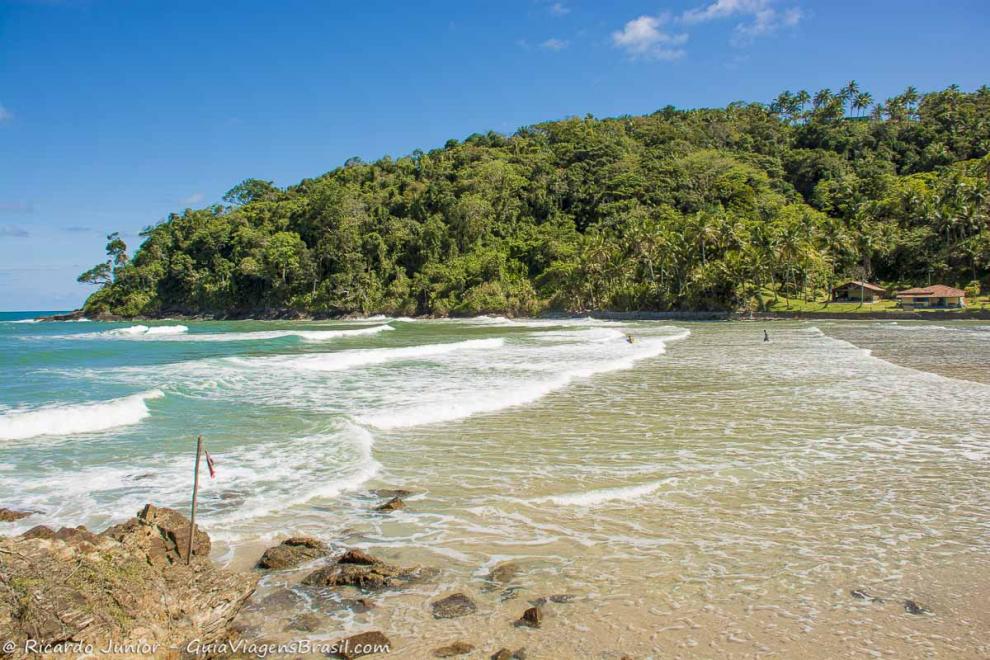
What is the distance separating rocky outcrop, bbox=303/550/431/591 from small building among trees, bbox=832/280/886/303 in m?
64.4

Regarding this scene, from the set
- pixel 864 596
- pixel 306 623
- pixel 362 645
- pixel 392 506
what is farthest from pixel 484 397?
Answer: pixel 362 645

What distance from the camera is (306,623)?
4.77 metres

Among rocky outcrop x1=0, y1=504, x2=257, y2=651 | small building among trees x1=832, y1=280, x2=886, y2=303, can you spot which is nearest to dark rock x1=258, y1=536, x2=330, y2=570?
rocky outcrop x1=0, y1=504, x2=257, y2=651

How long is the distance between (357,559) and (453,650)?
5.79 feet

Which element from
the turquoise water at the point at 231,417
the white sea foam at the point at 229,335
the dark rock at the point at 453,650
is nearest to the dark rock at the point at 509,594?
the dark rock at the point at 453,650

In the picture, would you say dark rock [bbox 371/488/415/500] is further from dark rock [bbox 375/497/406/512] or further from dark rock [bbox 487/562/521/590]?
dark rock [bbox 487/562/521/590]

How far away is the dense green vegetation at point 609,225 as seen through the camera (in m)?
65.1

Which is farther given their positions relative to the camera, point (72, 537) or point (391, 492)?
point (391, 492)

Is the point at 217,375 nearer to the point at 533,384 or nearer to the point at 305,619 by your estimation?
the point at 533,384

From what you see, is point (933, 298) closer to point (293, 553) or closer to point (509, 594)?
point (509, 594)

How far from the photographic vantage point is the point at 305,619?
4840mm

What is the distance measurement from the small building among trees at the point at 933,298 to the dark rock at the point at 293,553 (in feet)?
205

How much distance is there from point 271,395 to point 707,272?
180 ft

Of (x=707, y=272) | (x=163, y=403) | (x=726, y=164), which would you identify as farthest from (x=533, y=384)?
(x=726, y=164)
